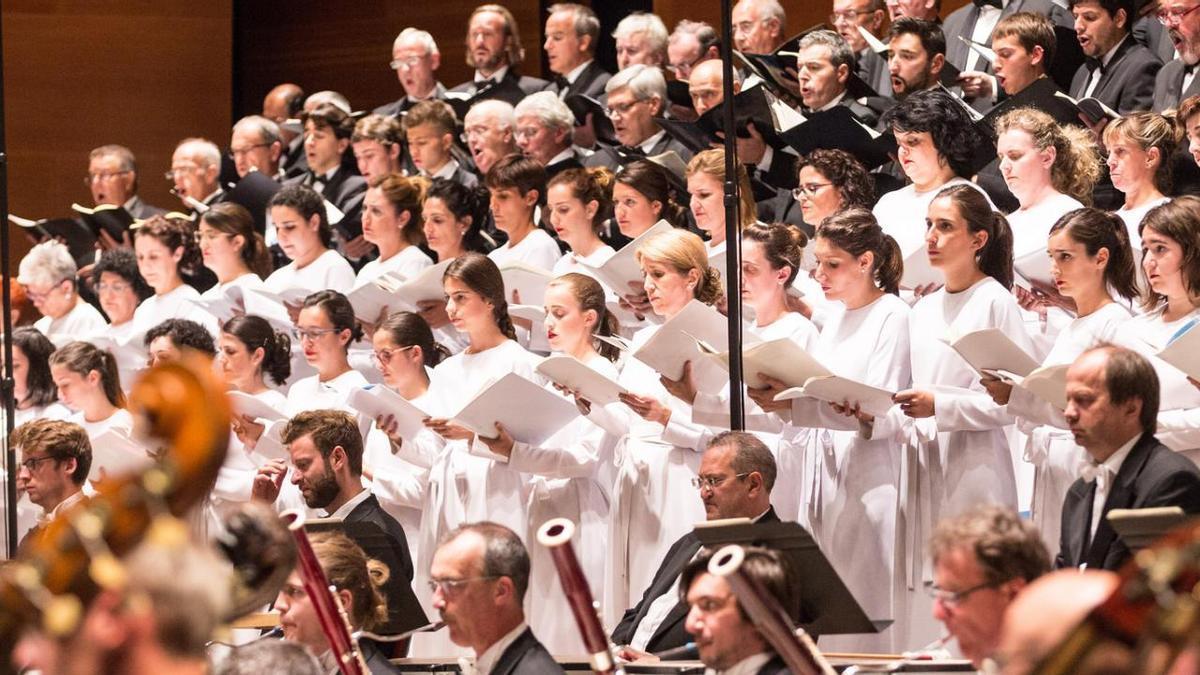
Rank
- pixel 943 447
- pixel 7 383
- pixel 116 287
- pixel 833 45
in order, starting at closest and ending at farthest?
pixel 943 447 → pixel 7 383 → pixel 833 45 → pixel 116 287

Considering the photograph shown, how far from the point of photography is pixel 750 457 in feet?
15.3

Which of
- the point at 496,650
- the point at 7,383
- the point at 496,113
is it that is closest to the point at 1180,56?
the point at 496,113

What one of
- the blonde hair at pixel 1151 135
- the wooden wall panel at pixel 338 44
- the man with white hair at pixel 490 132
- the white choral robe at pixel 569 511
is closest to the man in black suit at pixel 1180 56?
the blonde hair at pixel 1151 135

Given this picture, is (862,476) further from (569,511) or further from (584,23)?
(584,23)

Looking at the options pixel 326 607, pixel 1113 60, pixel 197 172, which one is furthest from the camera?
pixel 197 172

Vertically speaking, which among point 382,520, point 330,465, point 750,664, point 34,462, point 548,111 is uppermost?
point 548,111

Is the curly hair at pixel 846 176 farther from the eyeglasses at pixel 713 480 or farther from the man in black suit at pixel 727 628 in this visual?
the man in black suit at pixel 727 628

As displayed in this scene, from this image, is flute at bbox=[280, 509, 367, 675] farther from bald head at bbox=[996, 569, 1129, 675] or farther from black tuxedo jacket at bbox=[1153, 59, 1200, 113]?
black tuxedo jacket at bbox=[1153, 59, 1200, 113]

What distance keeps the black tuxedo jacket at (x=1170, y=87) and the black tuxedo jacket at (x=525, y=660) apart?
3.36m

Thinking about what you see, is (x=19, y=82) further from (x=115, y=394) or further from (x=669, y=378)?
(x=669, y=378)

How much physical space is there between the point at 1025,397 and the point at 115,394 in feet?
12.5

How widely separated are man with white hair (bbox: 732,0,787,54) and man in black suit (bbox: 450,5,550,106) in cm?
115

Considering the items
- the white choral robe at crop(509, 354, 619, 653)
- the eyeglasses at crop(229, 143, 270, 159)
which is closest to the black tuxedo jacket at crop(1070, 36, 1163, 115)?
the white choral robe at crop(509, 354, 619, 653)

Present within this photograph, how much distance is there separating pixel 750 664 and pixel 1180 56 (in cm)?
368
